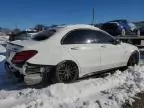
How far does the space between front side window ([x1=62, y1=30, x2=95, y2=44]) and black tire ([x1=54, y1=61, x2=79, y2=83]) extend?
624mm

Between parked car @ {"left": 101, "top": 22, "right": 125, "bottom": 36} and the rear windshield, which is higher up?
the rear windshield

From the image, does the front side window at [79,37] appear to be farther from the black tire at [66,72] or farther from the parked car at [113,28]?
the parked car at [113,28]

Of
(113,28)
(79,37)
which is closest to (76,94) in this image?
(79,37)

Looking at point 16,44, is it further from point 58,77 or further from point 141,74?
point 141,74

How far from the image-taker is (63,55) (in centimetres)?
636

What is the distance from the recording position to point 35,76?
5988 mm

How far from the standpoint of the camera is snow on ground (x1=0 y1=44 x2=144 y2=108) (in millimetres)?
4957

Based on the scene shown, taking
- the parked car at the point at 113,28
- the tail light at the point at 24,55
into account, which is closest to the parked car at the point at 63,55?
the tail light at the point at 24,55

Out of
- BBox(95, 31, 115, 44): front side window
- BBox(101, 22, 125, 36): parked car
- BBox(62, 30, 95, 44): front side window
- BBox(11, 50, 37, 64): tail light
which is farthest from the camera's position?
BBox(101, 22, 125, 36): parked car

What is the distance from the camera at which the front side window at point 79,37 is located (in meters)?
6.71

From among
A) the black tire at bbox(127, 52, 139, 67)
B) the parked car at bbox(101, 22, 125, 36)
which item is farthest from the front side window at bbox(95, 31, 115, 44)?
the parked car at bbox(101, 22, 125, 36)

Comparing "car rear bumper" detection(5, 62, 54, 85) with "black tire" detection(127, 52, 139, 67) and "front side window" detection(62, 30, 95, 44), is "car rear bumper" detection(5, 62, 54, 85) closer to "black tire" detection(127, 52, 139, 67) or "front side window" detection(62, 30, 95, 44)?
"front side window" detection(62, 30, 95, 44)

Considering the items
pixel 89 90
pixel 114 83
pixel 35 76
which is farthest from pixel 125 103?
pixel 35 76

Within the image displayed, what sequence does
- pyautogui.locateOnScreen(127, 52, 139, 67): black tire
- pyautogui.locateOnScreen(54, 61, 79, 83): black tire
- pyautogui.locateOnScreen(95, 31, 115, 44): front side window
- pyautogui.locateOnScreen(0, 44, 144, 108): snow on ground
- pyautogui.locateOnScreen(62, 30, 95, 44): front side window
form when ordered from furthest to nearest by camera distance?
1. pyautogui.locateOnScreen(127, 52, 139, 67): black tire
2. pyautogui.locateOnScreen(95, 31, 115, 44): front side window
3. pyautogui.locateOnScreen(62, 30, 95, 44): front side window
4. pyautogui.locateOnScreen(54, 61, 79, 83): black tire
5. pyautogui.locateOnScreen(0, 44, 144, 108): snow on ground
